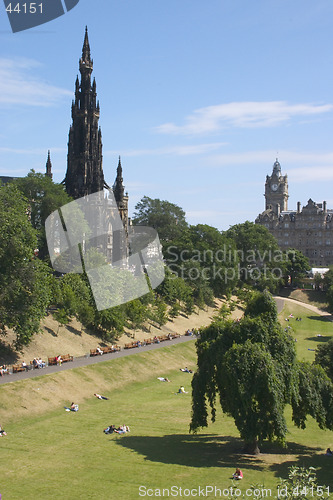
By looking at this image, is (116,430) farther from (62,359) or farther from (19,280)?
(19,280)

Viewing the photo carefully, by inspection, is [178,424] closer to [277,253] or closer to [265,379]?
[265,379]

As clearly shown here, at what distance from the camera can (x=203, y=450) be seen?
33719 millimetres

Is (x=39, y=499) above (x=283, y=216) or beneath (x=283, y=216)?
beneath

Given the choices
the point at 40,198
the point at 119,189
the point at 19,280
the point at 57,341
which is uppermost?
the point at 119,189

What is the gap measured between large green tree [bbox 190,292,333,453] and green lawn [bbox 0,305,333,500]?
1821 millimetres

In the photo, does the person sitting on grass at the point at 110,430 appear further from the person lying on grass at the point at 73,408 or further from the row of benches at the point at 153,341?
the row of benches at the point at 153,341

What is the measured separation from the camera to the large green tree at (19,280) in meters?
48.5

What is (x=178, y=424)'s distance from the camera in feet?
129

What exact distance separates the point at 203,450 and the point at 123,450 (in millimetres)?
4410

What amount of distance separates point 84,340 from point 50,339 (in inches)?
199

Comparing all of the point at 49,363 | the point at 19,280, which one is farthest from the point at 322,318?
the point at 19,280

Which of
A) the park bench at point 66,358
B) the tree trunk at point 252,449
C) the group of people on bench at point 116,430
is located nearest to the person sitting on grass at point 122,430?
the group of people on bench at point 116,430

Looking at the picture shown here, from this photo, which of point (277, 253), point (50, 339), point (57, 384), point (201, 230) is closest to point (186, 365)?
point (50, 339)

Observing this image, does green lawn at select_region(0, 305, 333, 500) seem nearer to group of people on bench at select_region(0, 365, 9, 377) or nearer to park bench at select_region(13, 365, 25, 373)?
park bench at select_region(13, 365, 25, 373)
